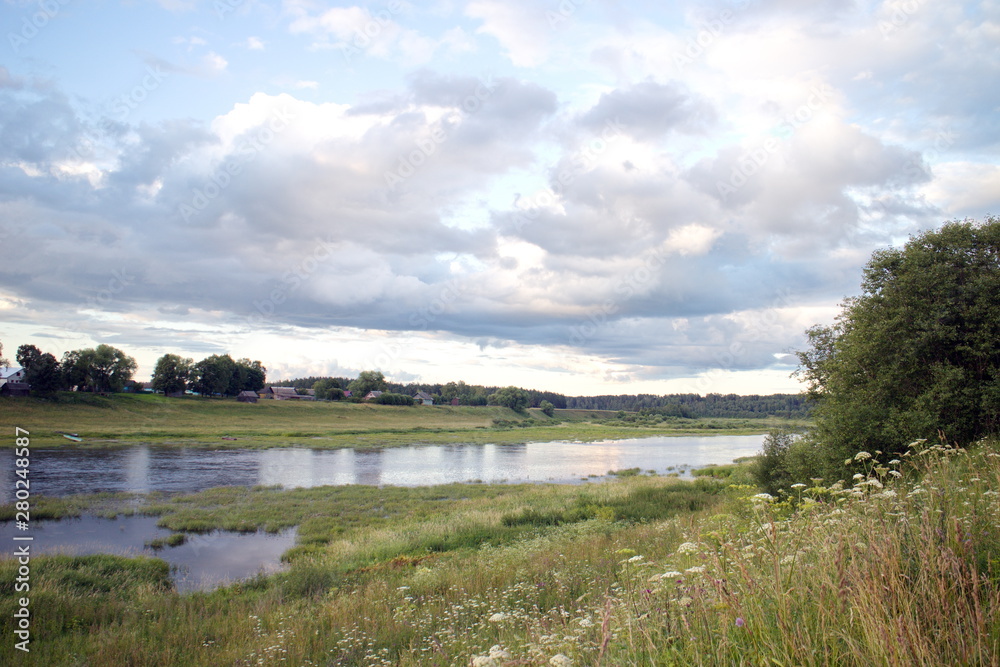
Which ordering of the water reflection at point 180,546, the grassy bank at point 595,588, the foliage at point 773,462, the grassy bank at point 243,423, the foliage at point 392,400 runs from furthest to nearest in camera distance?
the foliage at point 392,400, the grassy bank at point 243,423, the foliage at point 773,462, the water reflection at point 180,546, the grassy bank at point 595,588

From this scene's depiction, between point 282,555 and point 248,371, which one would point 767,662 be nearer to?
point 282,555

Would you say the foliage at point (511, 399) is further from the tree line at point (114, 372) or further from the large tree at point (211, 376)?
the large tree at point (211, 376)

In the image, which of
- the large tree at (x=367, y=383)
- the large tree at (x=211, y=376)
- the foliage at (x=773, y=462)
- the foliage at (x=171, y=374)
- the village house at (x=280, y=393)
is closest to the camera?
the foliage at (x=773, y=462)

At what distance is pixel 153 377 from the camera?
90.4 m

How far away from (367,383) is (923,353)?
134657 millimetres

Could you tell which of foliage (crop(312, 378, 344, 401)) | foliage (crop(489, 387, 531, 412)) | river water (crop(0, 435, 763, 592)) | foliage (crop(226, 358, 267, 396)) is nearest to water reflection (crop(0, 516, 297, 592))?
river water (crop(0, 435, 763, 592))

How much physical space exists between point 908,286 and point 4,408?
271 ft

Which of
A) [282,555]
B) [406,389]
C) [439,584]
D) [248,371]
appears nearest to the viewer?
[439,584]

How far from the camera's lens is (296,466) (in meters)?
42.9

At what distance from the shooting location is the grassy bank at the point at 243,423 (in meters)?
58.1

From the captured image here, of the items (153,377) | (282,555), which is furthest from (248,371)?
(282,555)

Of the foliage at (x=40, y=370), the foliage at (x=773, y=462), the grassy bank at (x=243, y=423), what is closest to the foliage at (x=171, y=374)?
the grassy bank at (x=243, y=423)

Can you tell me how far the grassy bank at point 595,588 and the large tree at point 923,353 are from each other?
15.8 feet

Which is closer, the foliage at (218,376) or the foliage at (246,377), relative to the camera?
the foliage at (218,376)
